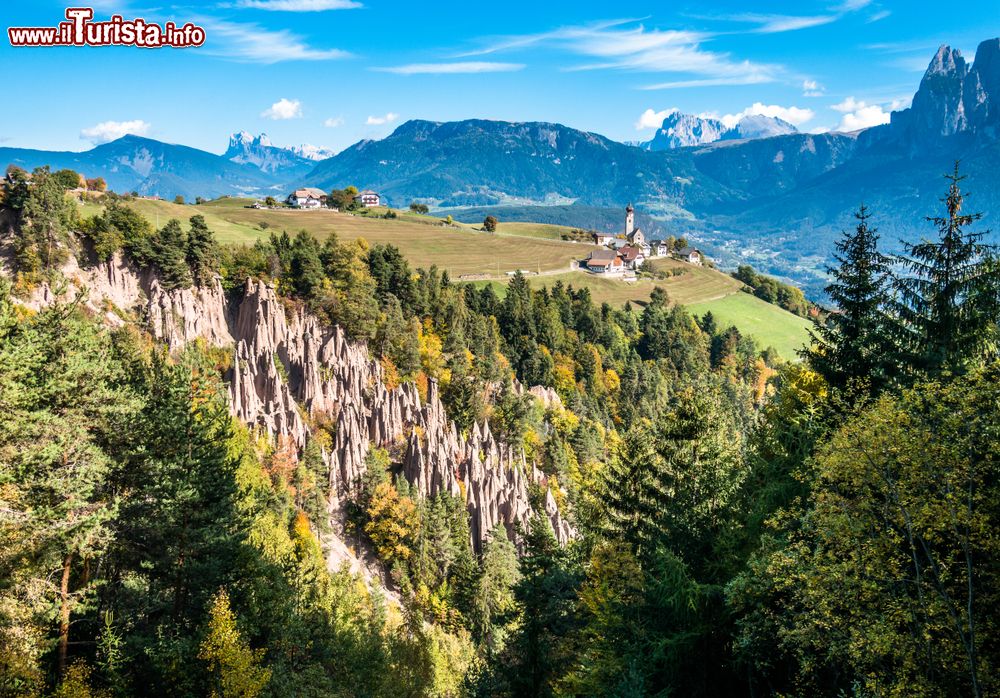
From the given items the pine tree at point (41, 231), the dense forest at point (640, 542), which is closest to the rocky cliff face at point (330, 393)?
the pine tree at point (41, 231)

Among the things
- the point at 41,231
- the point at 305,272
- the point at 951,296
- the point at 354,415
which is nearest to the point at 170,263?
the point at 41,231

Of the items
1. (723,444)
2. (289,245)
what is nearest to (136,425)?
(723,444)

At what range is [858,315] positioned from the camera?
2448 cm

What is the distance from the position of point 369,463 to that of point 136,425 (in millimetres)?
33718

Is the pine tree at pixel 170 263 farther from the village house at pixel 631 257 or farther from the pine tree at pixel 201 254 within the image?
the village house at pixel 631 257

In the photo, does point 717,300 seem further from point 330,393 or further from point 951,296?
point 951,296

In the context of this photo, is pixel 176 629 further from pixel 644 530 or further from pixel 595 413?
pixel 595 413

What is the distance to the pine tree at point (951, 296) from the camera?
19.3 m

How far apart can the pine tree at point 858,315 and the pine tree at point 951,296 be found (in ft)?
4.01

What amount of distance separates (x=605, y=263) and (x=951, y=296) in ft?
497

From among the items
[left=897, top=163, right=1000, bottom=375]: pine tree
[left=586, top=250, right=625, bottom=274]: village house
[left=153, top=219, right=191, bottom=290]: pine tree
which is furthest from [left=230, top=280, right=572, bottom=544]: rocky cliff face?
[left=586, top=250, right=625, bottom=274]: village house

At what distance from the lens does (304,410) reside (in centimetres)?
5912

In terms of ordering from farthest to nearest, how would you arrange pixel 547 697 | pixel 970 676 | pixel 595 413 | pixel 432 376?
pixel 595 413, pixel 432 376, pixel 547 697, pixel 970 676

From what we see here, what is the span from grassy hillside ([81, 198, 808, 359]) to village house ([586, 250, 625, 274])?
22.3ft
